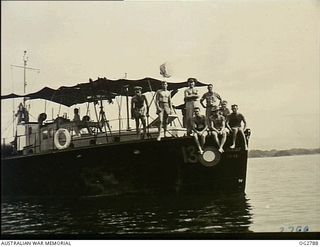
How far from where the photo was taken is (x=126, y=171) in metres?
1.75

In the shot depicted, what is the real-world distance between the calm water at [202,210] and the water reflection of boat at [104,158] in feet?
0.12

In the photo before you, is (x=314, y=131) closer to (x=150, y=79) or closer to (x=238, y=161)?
(x=238, y=161)

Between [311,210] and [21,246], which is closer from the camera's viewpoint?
[311,210]

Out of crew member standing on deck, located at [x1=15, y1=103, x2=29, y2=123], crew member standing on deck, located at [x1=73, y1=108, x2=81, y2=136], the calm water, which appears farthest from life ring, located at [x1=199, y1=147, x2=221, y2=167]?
crew member standing on deck, located at [x1=15, y1=103, x2=29, y2=123]

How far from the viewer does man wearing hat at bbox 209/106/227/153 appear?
5.58 feet

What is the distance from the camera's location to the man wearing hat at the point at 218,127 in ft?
5.58

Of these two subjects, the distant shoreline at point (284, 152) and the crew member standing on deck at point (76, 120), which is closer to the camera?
the distant shoreline at point (284, 152)

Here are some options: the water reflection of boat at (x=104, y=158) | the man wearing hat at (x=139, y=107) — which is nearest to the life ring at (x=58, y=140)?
the water reflection of boat at (x=104, y=158)

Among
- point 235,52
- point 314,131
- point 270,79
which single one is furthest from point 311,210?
point 235,52

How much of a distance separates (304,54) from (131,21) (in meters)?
0.55

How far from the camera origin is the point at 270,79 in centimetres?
168

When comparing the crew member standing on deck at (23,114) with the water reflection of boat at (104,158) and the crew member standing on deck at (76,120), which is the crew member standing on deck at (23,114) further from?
the crew member standing on deck at (76,120)

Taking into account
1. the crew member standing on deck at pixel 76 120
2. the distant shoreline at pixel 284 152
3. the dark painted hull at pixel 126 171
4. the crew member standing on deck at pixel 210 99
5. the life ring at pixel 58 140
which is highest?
the crew member standing on deck at pixel 210 99

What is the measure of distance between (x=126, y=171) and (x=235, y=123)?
0.38 meters
